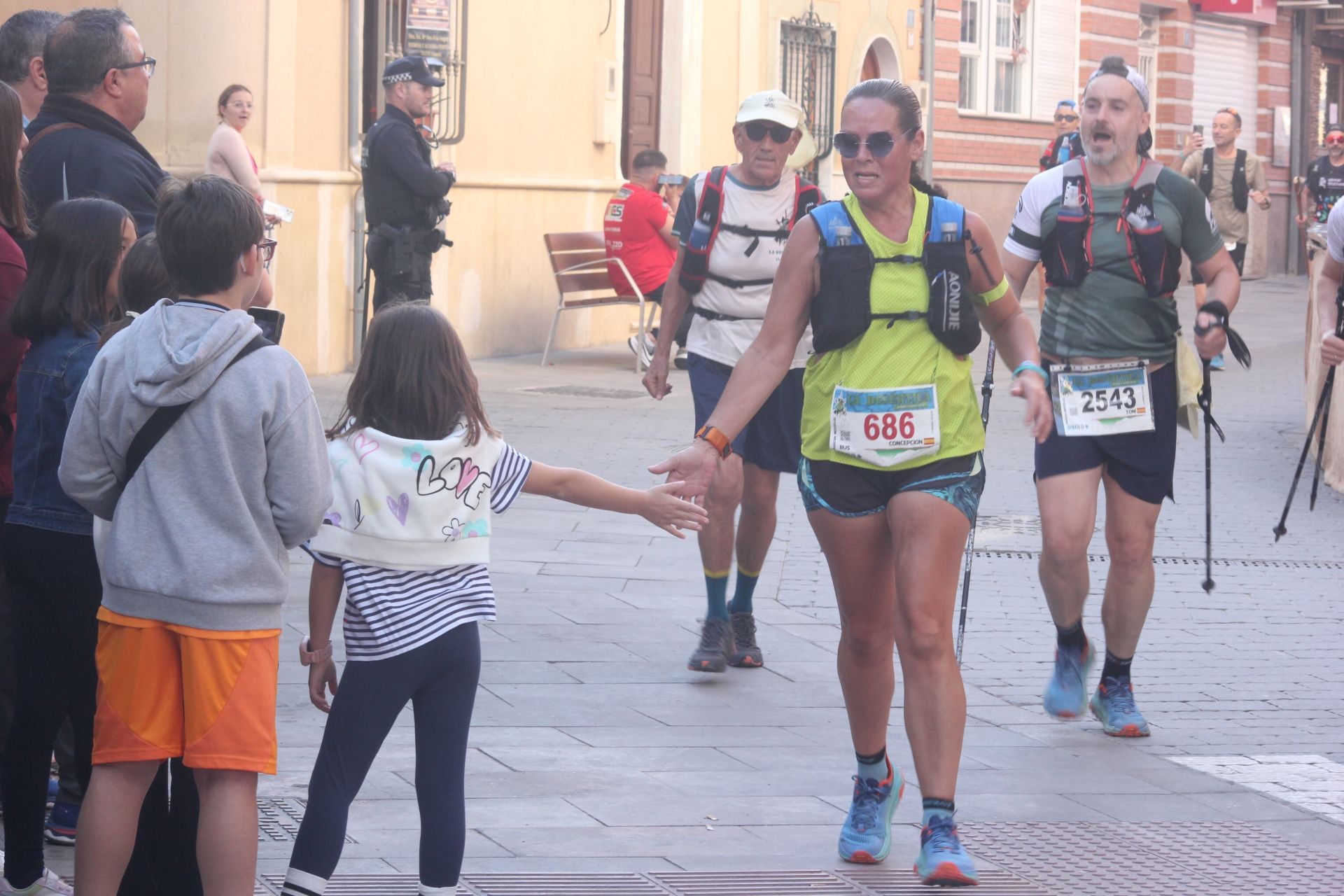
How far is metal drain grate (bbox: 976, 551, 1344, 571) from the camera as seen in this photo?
8.87 metres

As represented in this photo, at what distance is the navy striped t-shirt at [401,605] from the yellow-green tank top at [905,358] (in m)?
1.15

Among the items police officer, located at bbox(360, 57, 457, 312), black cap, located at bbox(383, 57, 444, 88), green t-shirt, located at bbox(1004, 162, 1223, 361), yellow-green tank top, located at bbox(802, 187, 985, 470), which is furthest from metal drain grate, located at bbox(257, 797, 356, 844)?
black cap, located at bbox(383, 57, 444, 88)

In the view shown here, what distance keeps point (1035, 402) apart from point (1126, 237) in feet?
4.77

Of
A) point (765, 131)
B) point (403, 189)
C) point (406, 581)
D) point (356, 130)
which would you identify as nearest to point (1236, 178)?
point (356, 130)

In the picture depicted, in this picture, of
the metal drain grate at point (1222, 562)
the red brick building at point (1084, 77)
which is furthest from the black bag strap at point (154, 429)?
the red brick building at point (1084, 77)

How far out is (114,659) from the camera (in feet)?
12.0

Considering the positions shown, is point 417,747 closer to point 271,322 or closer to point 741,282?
point 271,322

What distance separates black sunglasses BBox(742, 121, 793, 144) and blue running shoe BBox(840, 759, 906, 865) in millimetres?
2668

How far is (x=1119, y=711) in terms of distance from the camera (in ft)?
19.6

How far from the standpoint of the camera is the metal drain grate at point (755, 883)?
14.2 feet

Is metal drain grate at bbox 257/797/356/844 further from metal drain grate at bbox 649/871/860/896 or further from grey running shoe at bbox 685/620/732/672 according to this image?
grey running shoe at bbox 685/620/732/672

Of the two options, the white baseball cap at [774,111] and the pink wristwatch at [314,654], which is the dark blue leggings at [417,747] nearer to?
the pink wristwatch at [314,654]

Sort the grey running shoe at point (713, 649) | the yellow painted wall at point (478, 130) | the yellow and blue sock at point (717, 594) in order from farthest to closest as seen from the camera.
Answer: the yellow painted wall at point (478, 130)
the yellow and blue sock at point (717, 594)
the grey running shoe at point (713, 649)

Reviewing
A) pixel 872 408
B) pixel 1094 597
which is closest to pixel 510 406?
pixel 1094 597
